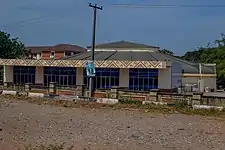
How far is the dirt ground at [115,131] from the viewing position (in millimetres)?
12703

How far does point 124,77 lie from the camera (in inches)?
1603

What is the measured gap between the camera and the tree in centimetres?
5491

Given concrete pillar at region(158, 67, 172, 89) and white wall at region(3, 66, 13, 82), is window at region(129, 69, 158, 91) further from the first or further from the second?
white wall at region(3, 66, 13, 82)

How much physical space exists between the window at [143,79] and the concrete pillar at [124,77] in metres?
0.30

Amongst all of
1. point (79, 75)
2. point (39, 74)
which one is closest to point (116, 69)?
point (79, 75)

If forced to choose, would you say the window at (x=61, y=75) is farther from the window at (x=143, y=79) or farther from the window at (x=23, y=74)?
the window at (x=143, y=79)

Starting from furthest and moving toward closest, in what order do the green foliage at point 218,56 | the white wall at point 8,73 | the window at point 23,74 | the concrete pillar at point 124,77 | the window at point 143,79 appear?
the green foliage at point 218,56
the white wall at point 8,73
the window at point 23,74
the concrete pillar at point 124,77
the window at point 143,79

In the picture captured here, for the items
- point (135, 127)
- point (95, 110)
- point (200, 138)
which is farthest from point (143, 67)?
point (200, 138)

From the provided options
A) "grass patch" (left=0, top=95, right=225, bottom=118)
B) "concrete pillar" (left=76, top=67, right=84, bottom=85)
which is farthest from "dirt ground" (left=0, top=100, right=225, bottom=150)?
"concrete pillar" (left=76, top=67, right=84, bottom=85)

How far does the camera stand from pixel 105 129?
52.5 feet

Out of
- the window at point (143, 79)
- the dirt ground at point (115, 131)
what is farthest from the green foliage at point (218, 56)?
the dirt ground at point (115, 131)

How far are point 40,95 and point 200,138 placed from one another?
20.5 meters

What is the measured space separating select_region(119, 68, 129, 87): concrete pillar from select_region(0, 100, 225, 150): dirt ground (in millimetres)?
18510

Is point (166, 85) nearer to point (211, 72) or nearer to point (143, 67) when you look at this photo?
point (143, 67)
